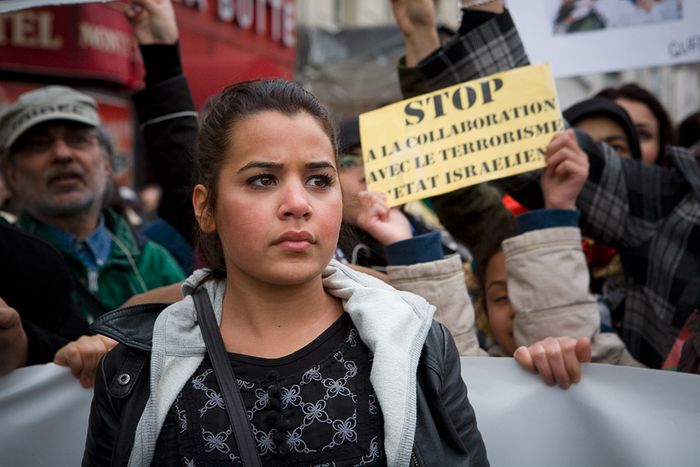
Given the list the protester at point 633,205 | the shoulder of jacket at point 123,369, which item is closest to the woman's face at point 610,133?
the protester at point 633,205

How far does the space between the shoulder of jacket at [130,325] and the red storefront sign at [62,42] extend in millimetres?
7555

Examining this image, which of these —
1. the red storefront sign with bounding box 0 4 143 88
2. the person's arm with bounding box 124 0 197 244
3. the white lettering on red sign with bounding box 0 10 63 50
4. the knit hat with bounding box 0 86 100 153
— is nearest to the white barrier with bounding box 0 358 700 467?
the person's arm with bounding box 124 0 197 244

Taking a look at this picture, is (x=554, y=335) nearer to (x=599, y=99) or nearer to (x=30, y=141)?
(x=599, y=99)

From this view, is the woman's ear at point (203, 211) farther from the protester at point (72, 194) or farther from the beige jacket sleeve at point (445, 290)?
the protester at point (72, 194)

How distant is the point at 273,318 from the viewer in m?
1.92

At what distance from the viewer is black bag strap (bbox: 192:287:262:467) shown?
5.63 feet

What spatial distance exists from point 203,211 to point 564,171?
1.24m

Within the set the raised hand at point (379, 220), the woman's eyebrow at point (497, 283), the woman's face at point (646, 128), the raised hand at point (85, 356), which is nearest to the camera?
the raised hand at point (85, 356)

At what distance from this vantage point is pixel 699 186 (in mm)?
2715

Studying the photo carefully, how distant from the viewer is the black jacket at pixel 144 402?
1.80m

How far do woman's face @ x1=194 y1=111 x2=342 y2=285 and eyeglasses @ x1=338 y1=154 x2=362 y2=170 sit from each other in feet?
3.49

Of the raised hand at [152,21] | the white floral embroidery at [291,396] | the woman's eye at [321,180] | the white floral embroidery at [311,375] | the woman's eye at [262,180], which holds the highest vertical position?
the raised hand at [152,21]

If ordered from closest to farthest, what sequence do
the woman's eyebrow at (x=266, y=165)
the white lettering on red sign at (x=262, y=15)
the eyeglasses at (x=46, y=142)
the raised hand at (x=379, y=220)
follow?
the woman's eyebrow at (x=266, y=165) → the raised hand at (x=379, y=220) → the eyeglasses at (x=46, y=142) → the white lettering on red sign at (x=262, y=15)

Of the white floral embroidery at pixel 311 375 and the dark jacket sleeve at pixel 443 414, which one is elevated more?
the white floral embroidery at pixel 311 375
